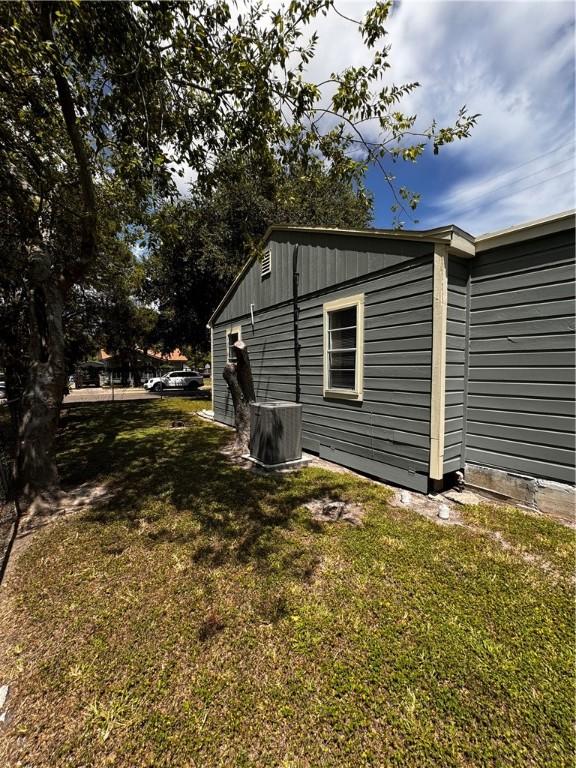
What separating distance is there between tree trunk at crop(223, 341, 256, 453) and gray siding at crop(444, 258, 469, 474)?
3444mm

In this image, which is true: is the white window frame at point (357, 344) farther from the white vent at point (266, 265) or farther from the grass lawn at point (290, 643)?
the white vent at point (266, 265)

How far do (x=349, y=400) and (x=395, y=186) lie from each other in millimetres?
3079

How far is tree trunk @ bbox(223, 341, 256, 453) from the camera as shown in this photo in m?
6.08

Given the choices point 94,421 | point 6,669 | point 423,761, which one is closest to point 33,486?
point 6,669

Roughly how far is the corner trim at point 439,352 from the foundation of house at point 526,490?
0.60m

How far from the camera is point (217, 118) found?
389cm

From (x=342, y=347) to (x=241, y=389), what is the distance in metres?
2.17

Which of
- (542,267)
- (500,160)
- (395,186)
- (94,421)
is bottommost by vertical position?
(94,421)

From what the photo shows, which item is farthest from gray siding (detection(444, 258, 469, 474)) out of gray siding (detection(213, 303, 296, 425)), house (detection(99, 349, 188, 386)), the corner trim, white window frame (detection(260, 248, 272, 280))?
house (detection(99, 349, 188, 386))

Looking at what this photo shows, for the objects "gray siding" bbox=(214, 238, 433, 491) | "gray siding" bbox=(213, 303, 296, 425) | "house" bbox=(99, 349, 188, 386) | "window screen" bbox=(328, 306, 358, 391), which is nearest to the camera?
"gray siding" bbox=(214, 238, 433, 491)

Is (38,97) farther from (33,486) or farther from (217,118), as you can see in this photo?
(33,486)

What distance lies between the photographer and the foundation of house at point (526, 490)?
3504 mm

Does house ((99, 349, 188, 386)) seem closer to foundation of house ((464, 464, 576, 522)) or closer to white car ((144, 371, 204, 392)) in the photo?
white car ((144, 371, 204, 392))

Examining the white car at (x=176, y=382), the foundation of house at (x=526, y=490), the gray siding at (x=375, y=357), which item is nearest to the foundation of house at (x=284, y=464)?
the gray siding at (x=375, y=357)
